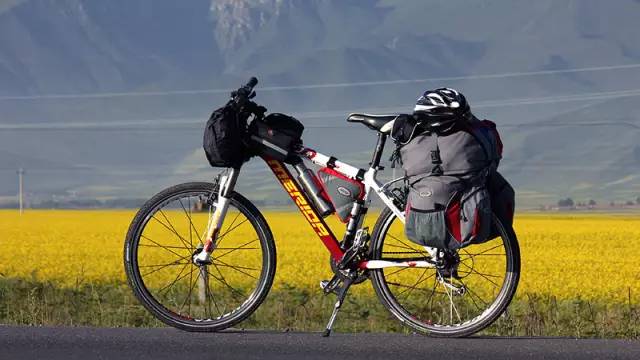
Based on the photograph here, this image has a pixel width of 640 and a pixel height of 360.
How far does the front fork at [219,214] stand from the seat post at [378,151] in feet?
2.81

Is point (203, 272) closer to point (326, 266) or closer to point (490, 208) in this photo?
point (490, 208)

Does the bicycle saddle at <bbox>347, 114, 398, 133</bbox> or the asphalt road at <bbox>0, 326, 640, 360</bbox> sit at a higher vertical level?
the bicycle saddle at <bbox>347, 114, 398, 133</bbox>

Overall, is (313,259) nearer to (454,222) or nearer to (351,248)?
(351,248)

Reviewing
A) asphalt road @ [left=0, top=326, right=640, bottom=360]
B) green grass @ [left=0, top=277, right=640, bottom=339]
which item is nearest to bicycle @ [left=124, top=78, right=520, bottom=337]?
asphalt road @ [left=0, top=326, right=640, bottom=360]

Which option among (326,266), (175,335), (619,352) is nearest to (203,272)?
(175,335)

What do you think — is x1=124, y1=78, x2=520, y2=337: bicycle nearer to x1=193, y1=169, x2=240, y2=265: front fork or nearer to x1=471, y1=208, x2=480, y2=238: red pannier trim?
x1=193, y1=169, x2=240, y2=265: front fork

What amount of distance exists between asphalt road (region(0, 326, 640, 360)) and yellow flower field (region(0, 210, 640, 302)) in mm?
5898

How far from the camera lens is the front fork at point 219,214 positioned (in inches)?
275

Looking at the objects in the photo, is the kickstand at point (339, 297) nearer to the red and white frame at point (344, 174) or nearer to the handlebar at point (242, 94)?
the red and white frame at point (344, 174)

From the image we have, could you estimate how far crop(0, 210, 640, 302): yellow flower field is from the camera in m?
14.9

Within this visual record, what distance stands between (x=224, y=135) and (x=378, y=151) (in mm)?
870

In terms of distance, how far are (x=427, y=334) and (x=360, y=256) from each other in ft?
1.91

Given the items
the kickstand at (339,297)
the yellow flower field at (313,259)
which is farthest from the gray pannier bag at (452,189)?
the yellow flower field at (313,259)

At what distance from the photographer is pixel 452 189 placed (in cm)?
639
